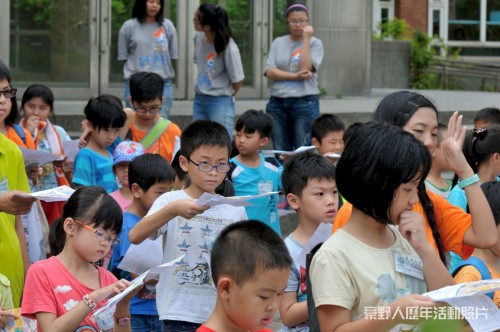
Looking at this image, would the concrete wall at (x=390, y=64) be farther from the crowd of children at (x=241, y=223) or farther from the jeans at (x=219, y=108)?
the crowd of children at (x=241, y=223)

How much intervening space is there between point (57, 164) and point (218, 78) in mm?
2606

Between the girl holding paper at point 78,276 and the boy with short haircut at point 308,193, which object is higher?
the boy with short haircut at point 308,193

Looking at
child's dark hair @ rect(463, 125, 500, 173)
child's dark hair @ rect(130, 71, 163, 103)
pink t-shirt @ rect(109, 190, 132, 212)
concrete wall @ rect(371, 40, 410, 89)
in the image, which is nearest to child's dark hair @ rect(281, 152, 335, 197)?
child's dark hair @ rect(463, 125, 500, 173)

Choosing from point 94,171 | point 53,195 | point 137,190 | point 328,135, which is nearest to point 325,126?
point 328,135

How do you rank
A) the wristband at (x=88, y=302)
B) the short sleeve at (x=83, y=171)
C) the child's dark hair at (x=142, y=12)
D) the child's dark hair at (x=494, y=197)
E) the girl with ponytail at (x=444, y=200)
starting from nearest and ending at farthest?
the girl with ponytail at (x=444, y=200) → the wristband at (x=88, y=302) → the child's dark hair at (x=494, y=197) → the short sleeve at (x=83, y=171) → the child's dark hair at (x=142, y=12)

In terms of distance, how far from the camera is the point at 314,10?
15109 mm

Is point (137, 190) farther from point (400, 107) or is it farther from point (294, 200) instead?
point (400, 107)

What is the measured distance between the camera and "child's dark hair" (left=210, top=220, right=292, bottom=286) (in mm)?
3244

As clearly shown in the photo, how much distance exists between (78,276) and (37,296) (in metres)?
0.22

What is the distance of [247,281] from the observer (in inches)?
127

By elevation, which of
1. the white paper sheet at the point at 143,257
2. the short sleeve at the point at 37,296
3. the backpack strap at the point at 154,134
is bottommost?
the short sleeve at the point at 37,296

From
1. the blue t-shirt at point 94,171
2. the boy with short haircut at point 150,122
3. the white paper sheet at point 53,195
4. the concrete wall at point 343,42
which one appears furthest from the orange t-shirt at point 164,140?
the concrete wall at point 343,42

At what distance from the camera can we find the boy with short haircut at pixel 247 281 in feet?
10.5

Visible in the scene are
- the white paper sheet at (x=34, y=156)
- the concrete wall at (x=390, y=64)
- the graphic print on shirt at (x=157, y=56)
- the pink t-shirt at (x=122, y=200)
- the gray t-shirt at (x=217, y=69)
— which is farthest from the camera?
the concrete wall at (x=390, y=64)
